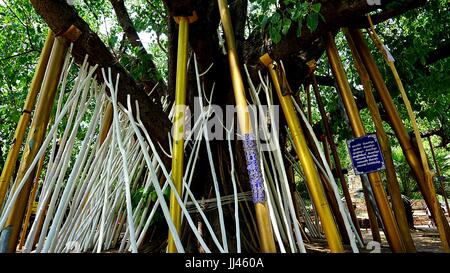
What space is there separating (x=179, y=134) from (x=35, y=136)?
0.44 m

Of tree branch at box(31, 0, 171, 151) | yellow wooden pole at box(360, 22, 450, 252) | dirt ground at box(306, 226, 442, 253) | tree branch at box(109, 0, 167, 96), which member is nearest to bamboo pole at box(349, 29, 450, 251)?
yellow wooden pole at box(360, 22, 450, 252)

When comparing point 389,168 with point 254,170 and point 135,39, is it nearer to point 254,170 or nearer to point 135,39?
point 254,170

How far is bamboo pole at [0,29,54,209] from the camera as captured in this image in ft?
2.97

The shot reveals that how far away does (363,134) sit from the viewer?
1.10 meters

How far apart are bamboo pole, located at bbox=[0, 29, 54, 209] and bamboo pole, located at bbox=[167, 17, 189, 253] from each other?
47cm

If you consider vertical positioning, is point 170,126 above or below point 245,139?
above

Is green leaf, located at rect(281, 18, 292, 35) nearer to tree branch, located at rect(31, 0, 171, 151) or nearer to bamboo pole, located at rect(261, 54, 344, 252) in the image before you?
bamboo pole, located at rect(261, 54, 344, 252)

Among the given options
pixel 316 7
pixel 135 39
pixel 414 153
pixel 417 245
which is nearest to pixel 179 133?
pixel 316 7

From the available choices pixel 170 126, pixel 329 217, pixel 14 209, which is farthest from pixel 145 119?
pixel 329 217

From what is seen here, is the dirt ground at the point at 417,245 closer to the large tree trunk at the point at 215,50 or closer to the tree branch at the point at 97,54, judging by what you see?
the large tree trunk at the point at 215,50

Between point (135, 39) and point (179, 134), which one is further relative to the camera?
point (135, 39)

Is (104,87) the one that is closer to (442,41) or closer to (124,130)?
(124,130)

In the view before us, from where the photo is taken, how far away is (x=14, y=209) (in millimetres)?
Result: 864

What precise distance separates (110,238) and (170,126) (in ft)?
1.74
